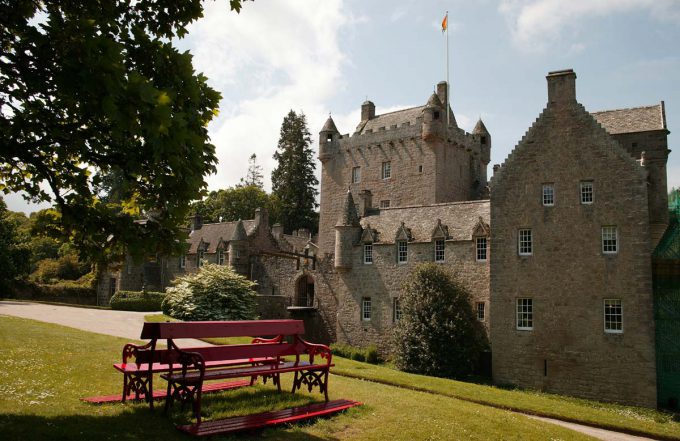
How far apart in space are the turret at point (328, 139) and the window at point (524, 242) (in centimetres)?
2514

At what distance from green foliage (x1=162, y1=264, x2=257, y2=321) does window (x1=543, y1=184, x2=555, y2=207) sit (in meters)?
17.7

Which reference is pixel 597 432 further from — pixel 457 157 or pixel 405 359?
pixel 457 157

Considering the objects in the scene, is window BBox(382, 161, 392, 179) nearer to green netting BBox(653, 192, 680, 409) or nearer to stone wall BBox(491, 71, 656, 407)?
stone wall BBox(491, 71, 656, 407)

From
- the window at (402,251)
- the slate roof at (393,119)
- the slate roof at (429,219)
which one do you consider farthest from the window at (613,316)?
the slate roof at (393,119)

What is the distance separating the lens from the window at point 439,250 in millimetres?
30433

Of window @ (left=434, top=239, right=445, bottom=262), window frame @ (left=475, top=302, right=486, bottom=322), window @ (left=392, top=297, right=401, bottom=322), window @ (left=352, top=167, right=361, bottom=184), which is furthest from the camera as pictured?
window @ (left=352, top=167, right=361, bottom=184)

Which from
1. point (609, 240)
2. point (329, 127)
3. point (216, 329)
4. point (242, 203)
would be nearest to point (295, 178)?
point (242, 203)

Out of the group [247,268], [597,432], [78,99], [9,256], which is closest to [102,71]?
[78,99]

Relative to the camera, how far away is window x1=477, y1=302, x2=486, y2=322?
93.1ft

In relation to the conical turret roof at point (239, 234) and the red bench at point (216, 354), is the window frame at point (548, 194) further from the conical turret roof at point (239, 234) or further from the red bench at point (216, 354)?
the conical turret roof at point (239, 234)

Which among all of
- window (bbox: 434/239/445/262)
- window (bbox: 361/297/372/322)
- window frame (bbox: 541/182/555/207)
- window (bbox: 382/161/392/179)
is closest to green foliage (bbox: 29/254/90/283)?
window (bbox: 382/161/392/179)

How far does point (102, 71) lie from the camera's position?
6.84 meters

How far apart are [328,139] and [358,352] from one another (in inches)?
929

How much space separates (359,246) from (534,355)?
1281 cm
